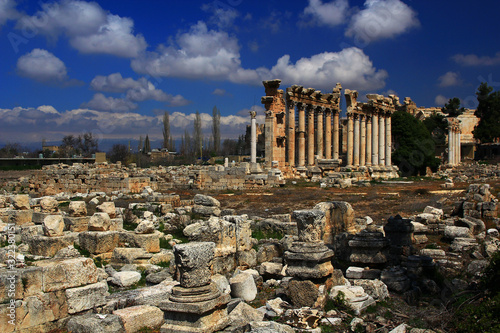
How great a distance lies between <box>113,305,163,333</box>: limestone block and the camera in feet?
20.4

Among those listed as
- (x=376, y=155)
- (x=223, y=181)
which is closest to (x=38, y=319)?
(x=223, y=181)

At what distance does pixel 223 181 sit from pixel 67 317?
72.5 feet

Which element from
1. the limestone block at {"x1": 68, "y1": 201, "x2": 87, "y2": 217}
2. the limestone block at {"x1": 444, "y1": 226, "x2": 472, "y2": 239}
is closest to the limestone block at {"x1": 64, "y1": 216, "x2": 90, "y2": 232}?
the limestone block at {"x1": 68, "y1": 201, "x2": 87, "y2": 217}

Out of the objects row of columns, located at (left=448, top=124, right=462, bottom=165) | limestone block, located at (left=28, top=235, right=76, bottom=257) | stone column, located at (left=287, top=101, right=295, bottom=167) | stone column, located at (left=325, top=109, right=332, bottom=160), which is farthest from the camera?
row of columns, located at (left=448, top=124, right=462, bottom=165)

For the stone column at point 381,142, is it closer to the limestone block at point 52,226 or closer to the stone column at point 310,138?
the stone column at point 310,138

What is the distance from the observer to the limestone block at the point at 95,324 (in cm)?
580

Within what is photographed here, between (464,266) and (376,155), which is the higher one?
(376,155)

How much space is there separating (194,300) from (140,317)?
3.46ft

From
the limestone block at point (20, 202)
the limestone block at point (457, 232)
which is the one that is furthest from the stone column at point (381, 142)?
the limestone block at point (20, 202)

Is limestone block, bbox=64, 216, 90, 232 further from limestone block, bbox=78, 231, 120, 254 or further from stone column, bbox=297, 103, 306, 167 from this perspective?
stone column, bbox=297, 103, 306, 167

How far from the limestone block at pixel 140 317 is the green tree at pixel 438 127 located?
67346 mm

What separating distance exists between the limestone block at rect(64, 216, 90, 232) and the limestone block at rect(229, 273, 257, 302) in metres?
5.53

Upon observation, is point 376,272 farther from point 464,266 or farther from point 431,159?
point 431,159

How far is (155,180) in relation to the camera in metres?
30.3
